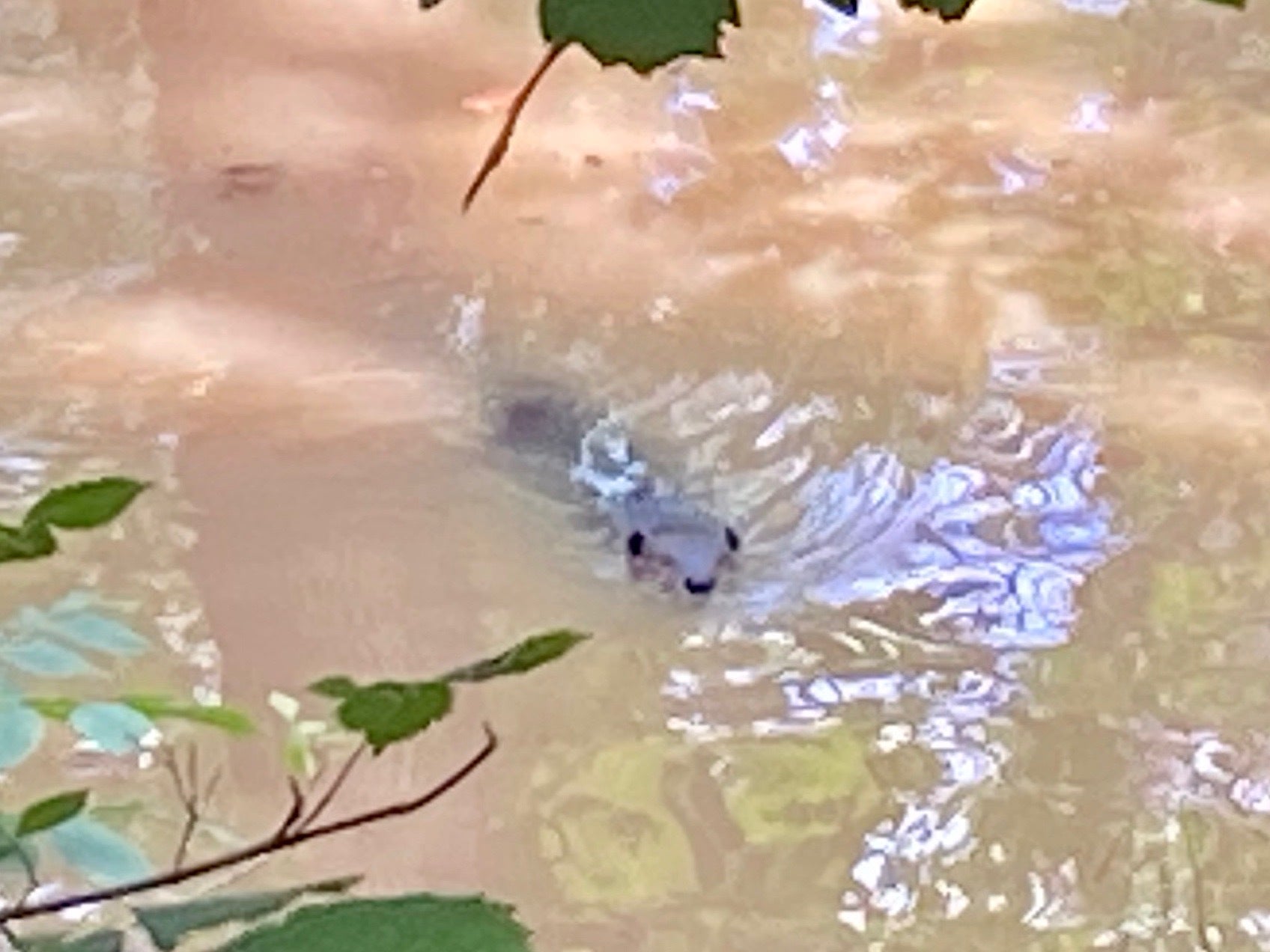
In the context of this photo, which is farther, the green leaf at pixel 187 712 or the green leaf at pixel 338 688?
the green leaf at pixel 187 712

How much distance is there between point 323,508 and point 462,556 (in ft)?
0.38

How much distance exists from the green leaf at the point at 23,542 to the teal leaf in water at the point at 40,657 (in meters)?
0.26

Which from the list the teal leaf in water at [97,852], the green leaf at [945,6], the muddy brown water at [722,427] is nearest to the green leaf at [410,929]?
the green leaf at [945,6]

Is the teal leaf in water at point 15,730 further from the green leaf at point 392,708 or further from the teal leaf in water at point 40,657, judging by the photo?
the green leaf at point 392,708

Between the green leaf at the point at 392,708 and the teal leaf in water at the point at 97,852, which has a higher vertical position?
the green leaf at the point at 392,708

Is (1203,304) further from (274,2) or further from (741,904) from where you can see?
(274,2)

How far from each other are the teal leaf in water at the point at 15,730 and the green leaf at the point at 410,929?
0.25 metres

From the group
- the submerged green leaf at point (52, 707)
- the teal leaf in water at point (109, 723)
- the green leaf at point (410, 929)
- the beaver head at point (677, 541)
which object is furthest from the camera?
the beaver head at point (677, 541)

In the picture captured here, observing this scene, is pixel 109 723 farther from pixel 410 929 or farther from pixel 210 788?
pixel 210 788

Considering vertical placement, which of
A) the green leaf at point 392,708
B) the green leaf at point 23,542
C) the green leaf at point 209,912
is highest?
the green leaf at point 23,542

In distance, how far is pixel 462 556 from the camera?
5.55 ft

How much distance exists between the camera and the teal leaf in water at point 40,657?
0.74m

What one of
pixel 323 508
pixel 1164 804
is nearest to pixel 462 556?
pixel 323 508

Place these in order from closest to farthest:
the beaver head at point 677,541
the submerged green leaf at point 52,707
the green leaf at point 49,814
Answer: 1. the green leaf at point 49,814
2. the submerged green leaf at point 52,707
3. the beaver head at point 677,541
